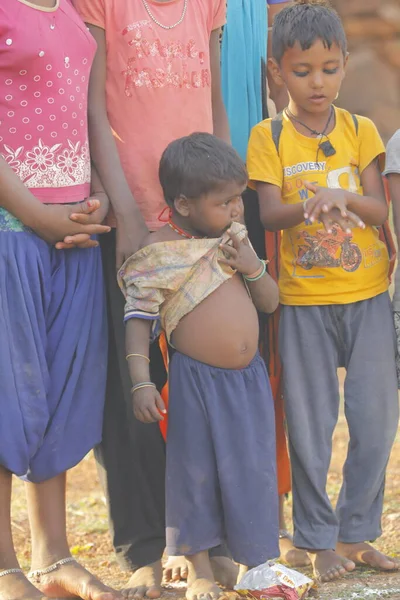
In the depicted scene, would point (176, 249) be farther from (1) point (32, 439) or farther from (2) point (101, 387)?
(1) point (32, 439)

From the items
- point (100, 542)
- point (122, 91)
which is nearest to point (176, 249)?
point (122, 91)

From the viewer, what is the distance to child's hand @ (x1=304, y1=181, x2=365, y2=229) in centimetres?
326

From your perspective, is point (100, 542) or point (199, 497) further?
point (100, 542)

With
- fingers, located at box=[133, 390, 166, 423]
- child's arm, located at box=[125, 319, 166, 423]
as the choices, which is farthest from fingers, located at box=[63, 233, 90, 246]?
fingers, located at box=[133, 390, 166, 423]

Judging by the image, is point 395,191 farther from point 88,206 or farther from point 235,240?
point 88,206

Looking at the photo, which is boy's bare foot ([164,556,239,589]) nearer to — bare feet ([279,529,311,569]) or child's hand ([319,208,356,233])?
bare feet ([279,529,311,569])

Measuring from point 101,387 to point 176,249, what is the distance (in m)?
0.51

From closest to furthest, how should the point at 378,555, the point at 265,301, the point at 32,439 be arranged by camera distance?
1. the point at 32,439
2. the point at 265,301
3. the point at 378,555

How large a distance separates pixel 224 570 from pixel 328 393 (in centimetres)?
69

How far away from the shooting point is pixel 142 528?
3.56 meters

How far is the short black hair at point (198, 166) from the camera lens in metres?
3.25

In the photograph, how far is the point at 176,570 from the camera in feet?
12.3

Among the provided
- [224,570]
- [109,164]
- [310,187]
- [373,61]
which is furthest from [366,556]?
[373,61]

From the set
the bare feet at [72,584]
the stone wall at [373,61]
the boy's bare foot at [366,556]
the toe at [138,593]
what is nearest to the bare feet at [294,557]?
the boy's bare foot at [366,556]
